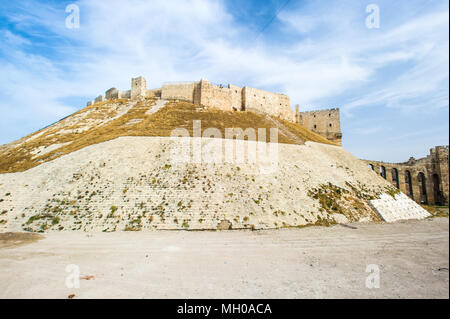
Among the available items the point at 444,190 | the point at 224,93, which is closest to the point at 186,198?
the point at 224,93

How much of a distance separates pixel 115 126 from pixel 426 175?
66.4 meters

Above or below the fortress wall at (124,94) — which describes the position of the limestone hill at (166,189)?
below

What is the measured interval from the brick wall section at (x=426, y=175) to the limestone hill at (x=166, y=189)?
26.1m

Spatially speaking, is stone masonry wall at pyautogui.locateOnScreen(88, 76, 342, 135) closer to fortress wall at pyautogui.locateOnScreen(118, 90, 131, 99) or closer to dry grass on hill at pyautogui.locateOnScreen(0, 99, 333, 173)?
fortress wall at pyautogui.locateOnScreen(118, 90, 131, 99)

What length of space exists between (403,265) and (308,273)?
3.93m

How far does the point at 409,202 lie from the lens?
30.7 m

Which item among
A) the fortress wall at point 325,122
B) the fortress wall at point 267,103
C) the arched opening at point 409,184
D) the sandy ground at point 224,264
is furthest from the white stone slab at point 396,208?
the fortress wall at point 325,122

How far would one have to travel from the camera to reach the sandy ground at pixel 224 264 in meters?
8.31

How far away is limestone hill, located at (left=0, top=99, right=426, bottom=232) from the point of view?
2000 centimetres

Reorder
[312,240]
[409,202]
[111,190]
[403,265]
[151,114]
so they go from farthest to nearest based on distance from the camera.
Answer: [151,114], [409,202], [111,190], [312,240], [403,265]

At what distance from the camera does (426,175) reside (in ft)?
173

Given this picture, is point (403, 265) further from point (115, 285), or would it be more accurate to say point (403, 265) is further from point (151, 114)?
point (151, 114)

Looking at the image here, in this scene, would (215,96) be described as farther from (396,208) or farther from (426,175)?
(426,175)

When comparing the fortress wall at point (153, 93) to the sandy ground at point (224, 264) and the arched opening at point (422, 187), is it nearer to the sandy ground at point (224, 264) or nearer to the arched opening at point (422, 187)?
the sandy ground at point (224, 264)
